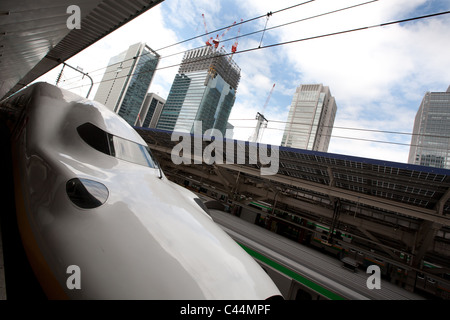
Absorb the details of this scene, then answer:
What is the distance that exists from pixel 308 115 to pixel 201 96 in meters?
74.7

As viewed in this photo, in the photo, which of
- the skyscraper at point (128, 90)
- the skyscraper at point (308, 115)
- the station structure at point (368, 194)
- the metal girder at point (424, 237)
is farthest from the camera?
the skyscraper at point (308, 115)

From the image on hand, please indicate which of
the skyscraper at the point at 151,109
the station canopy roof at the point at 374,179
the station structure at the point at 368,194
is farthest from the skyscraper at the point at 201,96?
the station canopy roof at the point at 374,179

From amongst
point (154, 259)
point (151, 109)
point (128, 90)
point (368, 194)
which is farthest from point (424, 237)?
point (151, 109)

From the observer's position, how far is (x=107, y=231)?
2.13 metres

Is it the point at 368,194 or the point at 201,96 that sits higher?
the point at 201,96

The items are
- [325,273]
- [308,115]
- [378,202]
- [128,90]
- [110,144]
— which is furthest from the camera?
[308,115]

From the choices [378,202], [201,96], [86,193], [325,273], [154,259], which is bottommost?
[325,273]

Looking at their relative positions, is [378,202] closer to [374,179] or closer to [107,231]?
[374,179]

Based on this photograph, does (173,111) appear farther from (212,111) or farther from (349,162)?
(349,162)

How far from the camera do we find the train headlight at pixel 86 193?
2.39 metres

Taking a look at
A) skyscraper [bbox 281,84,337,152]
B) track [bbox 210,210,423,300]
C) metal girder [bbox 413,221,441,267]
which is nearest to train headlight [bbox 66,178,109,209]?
track [bbox 210,210,423,300]

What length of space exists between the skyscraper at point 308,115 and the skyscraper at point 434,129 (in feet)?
163

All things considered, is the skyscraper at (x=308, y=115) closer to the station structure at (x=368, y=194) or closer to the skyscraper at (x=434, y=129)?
the skyscraper at (x=434, y=129)

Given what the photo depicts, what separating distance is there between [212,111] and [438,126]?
13626cm
